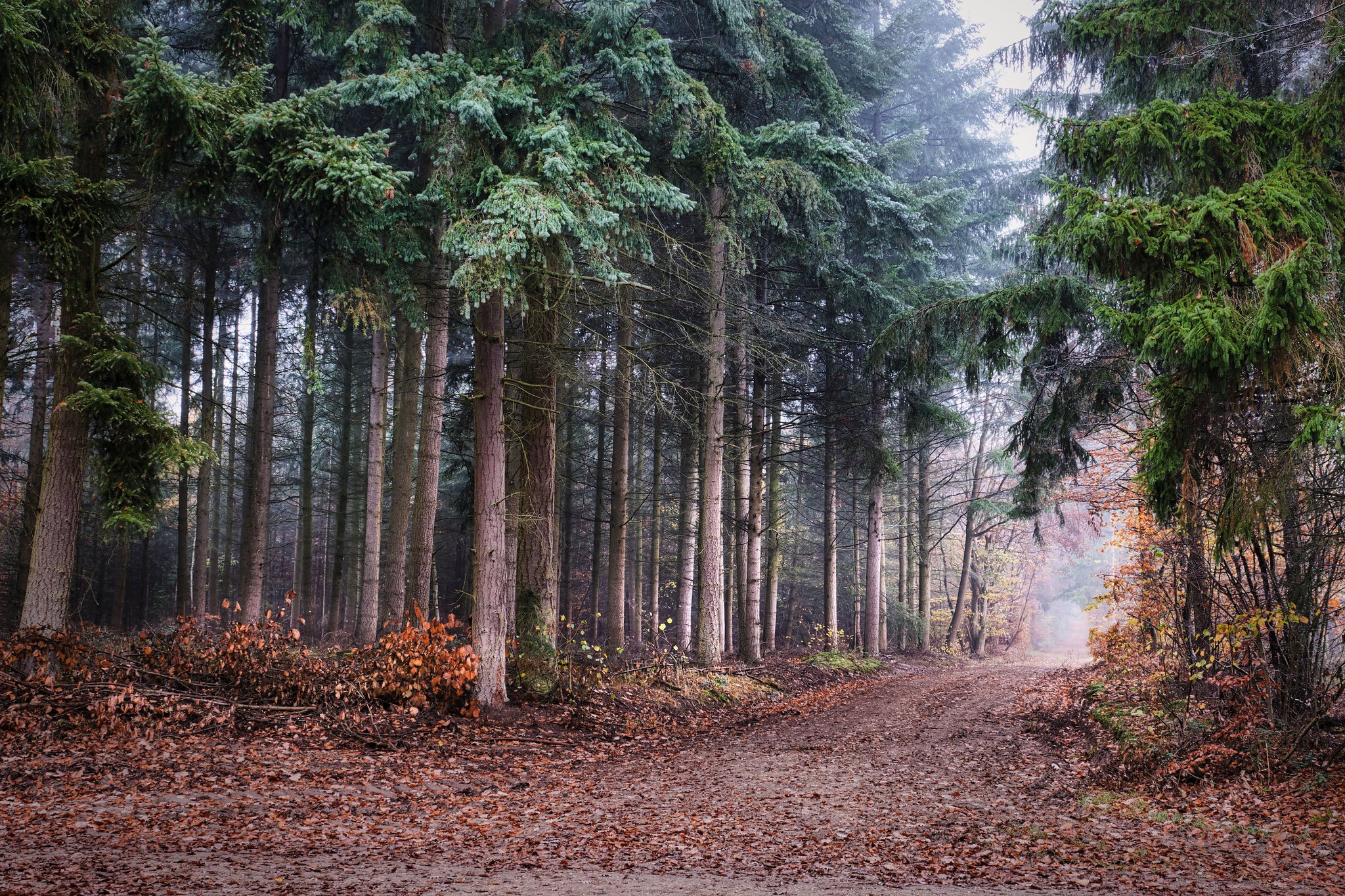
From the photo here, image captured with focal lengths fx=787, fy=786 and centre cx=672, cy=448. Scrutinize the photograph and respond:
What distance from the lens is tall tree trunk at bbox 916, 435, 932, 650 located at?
77.4ft

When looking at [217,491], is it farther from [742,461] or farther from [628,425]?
[742,461]

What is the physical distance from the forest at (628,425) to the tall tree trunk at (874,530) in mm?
2688

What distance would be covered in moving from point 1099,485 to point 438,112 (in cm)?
1265

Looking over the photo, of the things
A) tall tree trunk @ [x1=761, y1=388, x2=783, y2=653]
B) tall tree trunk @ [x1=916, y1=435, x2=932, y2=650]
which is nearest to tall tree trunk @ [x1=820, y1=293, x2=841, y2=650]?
tall tree trunk @ [x1=761, y1=388, x2=783, y2=653]

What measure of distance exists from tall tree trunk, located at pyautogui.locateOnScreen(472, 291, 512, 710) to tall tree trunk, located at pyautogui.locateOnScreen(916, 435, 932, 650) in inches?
589

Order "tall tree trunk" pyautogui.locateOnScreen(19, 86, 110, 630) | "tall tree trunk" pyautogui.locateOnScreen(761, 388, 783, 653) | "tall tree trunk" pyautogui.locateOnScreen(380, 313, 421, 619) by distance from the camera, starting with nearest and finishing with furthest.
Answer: "tall tree trunk" pyautogui.locateOnScreen(19, 86, 110, 630), "tall tree trunk" pyautogui.locateOnScreen(380, 313, 421, 619), "tall tree trunk" pyautogui.locateOnScreen(761, 388, 783, 653)

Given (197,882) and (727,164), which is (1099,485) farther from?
(197,882)

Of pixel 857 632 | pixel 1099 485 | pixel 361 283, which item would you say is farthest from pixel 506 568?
pixel 857 632

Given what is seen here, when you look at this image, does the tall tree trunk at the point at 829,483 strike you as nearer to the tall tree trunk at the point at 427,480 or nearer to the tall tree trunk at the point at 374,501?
the tall tree trunk at the point at 427,480

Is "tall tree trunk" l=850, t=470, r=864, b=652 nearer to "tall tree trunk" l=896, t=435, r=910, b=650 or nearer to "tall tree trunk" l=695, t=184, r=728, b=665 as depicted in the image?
"tall tree trunk" l=896, t=435, r=910, b=650

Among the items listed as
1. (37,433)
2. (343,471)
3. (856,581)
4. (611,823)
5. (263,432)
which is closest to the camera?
(611,823)

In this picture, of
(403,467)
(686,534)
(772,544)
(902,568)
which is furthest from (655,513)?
(902,568)

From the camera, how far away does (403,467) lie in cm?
1323

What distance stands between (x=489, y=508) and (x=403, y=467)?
3.94 m
